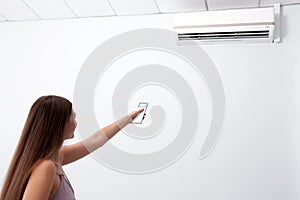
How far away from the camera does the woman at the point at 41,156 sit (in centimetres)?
121

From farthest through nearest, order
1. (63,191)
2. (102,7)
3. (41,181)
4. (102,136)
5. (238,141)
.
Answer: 1. (102,7)
2. (238,141)
3. (102,136)
4. (63,191)
5. (41,181)

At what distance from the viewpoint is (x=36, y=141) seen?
4.21ft

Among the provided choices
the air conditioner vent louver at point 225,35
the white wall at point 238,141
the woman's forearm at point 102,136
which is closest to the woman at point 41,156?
the woman's forearm at point 102,136

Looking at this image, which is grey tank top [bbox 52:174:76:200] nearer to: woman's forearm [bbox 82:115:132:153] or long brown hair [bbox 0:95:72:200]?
long brown hair [bbox 0:95:72:200]

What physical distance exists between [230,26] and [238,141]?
74 centimetres

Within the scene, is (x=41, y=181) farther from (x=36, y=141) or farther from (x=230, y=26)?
(x=230, y=26)

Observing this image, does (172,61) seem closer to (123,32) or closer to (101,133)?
(123,32)

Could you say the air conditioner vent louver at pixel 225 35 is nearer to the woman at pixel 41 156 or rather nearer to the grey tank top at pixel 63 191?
the woman at pixel 41 156

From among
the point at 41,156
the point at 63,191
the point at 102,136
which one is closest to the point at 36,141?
the point at 41,156

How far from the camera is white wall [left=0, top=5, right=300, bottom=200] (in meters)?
2.28

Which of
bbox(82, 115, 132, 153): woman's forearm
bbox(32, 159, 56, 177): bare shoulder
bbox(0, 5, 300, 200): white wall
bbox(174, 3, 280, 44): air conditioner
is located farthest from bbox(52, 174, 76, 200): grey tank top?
bbox(174, 3, 280, 44): air conditioner

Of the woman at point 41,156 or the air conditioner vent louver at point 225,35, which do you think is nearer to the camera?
the woman at point 41,156

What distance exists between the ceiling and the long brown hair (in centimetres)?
135

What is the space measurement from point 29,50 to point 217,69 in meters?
1.43
